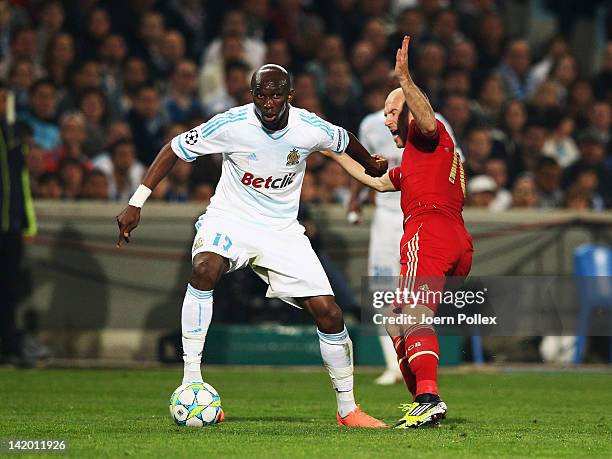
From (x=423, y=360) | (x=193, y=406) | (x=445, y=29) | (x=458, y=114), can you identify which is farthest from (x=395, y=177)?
(x=445, y=29)

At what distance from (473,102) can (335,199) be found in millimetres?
3148

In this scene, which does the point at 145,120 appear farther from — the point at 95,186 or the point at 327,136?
the point at 327,136

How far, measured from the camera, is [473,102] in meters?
18.3

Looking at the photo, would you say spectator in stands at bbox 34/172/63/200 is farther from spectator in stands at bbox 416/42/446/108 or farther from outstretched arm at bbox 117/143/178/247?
outstretched arm at bbox 117/143/178/247

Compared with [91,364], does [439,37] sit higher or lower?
higher

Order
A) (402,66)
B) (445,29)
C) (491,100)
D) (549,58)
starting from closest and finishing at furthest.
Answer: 1. (402,66)
2. (491,100)
3. (445,29)
4. (549,58)

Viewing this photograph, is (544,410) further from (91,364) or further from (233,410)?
(91,364)

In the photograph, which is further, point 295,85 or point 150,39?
point 150,39

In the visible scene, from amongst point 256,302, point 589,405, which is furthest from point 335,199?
point 589,405

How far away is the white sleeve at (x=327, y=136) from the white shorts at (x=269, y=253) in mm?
632

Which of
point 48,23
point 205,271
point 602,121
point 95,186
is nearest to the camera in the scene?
point 205,271

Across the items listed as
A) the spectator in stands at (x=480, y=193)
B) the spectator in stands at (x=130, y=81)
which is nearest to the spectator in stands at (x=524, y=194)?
the spectator in stands at (x=480, y=193)

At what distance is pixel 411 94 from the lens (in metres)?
8.09

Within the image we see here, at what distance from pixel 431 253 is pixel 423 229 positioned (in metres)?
0.18
